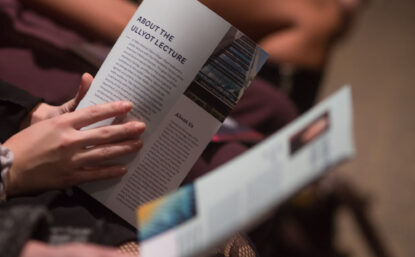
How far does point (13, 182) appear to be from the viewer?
0.55m

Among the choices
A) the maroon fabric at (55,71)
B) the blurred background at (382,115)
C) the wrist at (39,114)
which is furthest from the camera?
the blurred background at (382,115)

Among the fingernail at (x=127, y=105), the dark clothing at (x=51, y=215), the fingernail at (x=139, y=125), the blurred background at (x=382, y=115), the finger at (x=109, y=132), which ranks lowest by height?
the dark clothing at (x=51, y=215)

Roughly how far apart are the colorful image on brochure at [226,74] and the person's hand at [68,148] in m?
0.08

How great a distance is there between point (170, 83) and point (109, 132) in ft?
0.30

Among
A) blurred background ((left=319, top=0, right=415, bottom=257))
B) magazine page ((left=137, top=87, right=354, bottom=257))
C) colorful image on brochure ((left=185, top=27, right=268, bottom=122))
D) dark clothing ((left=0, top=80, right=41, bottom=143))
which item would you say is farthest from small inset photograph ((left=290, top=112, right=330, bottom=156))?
blurred background ((left=319, top=0, right=415, bottom=257))

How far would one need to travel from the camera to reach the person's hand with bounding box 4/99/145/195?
544 millimetres

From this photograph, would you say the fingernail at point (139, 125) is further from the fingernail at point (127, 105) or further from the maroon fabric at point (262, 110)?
the maroon fabric at point (262, 110)

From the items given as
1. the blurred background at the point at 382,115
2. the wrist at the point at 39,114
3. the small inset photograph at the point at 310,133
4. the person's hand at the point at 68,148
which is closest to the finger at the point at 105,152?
the person's hand at the point at 68,148

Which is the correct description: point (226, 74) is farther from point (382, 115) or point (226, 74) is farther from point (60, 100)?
point (382, 115)

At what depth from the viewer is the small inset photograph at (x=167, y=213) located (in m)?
0.39

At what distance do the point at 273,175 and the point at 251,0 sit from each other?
2.68ft

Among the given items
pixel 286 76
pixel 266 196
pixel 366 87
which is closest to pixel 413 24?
pixel 366 87

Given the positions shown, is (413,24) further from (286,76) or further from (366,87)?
(286,76)

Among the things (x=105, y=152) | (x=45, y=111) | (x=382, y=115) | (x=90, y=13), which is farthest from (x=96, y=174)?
(x=382, y=115)
